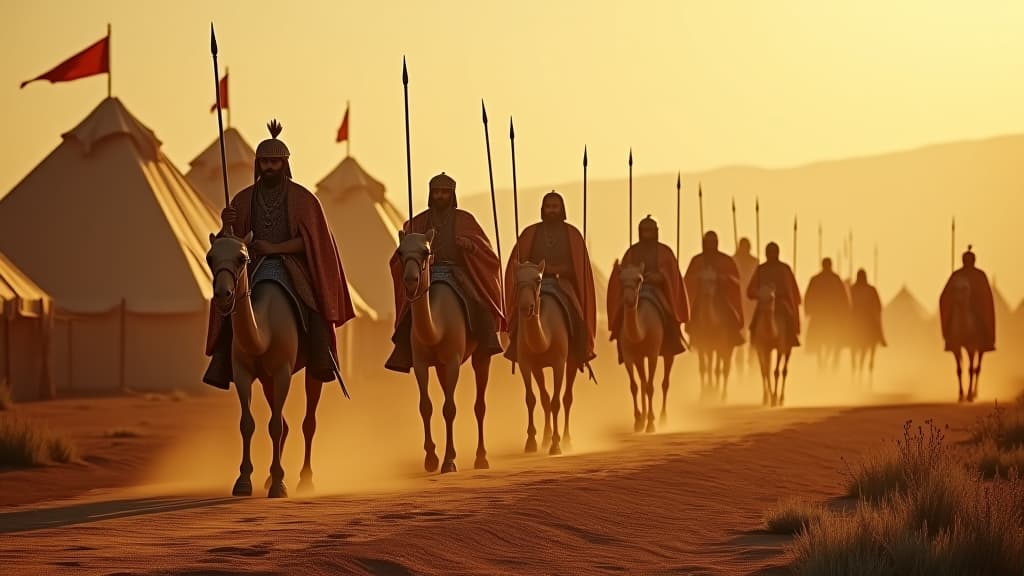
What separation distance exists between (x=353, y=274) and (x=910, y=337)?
142ft

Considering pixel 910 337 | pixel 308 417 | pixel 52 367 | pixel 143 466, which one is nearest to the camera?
pixel 308 417

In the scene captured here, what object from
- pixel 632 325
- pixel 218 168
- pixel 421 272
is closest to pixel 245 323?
pixel 421 272

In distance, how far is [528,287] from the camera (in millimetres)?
19031

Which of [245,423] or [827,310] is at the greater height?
[827,310]

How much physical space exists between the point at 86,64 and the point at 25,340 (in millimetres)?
6622

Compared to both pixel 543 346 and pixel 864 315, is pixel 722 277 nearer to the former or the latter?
pixel 864 315

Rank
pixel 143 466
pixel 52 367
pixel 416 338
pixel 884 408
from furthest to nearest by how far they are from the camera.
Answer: pixel 52 367 < pixel 884 408 < pixel 143 466 < pixel 416 338

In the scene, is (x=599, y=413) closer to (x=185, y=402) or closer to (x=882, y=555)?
(x=185, y=402)

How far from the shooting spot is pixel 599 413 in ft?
102

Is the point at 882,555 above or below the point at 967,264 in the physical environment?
below

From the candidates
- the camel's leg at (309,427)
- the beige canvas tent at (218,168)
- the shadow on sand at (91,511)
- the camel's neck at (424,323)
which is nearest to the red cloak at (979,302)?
the camel's neck at (424,323)

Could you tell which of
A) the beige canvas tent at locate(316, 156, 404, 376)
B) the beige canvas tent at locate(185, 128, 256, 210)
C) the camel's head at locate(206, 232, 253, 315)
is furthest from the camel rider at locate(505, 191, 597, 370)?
the beige canvas tent at locate(185, 128, 256, 210)

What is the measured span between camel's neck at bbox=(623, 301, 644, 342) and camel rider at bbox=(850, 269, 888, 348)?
2196 cm

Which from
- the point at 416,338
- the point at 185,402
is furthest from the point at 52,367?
the point at 416,338
